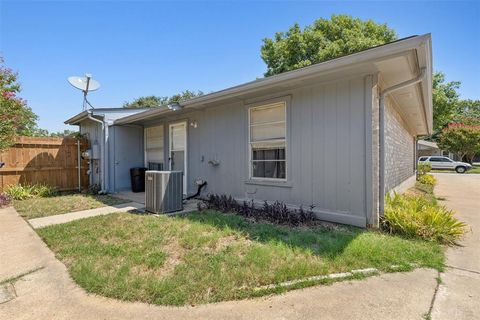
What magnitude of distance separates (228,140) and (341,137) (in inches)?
110

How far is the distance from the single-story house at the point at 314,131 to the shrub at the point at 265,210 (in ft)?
0.79

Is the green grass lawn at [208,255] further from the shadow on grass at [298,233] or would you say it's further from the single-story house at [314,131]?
the single-story house at [314,131]

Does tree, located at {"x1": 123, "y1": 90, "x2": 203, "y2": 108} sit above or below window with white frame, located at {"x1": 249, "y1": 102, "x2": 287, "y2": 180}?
above

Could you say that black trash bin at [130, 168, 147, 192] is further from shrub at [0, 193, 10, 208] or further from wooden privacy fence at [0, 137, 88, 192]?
shrub at [0, 193, 10, 208]

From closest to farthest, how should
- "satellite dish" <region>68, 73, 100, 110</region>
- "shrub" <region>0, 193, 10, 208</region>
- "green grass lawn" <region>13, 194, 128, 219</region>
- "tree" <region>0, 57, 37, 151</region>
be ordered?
"green grass lawn" <region>13, 194, 128, 219</region> → "shrub" <region>0, 193, 10, 208</region> → "tree" <region>0, 57, 37, 151</region> → "satellite dish" <region>68, 73, 100, 110</region>

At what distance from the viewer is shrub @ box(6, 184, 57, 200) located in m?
7.44

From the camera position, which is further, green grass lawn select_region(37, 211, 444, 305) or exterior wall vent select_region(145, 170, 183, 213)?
exterior wall vent select_region(145, 170, 183, 213)

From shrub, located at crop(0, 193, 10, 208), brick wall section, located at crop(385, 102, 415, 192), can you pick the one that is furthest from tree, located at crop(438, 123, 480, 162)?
shrub, located at crop(0, 193, 10, 208)

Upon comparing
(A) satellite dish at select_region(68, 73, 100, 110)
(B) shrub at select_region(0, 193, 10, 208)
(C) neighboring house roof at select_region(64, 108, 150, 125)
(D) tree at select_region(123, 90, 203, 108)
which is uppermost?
(D) tree at select_region(123, 90, 203, 108)

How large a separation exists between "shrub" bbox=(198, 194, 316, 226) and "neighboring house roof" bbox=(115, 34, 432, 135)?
7.72 ft

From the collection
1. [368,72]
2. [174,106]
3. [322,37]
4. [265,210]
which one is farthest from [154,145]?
[322,37]

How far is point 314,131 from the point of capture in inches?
187

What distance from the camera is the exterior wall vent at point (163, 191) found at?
17.8 ft

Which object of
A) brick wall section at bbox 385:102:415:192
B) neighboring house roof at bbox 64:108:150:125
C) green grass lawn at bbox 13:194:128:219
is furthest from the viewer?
neighboring house roof at bbox 64:108:150:125
